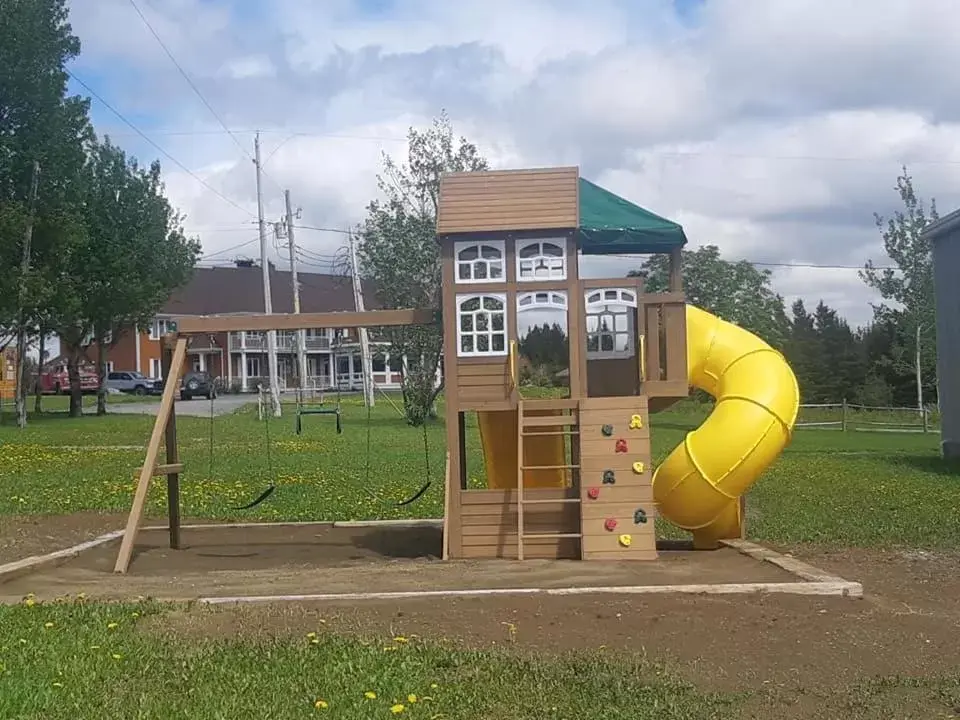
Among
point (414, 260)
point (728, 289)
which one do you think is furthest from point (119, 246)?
point (728, 289)

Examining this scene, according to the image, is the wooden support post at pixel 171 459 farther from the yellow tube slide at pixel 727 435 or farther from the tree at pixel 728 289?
the tree at pixel 728 289

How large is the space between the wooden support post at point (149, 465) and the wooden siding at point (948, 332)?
1681 centimetres

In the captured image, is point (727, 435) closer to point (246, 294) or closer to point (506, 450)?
point (506, 450)

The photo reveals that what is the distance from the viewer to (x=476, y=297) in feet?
36.1

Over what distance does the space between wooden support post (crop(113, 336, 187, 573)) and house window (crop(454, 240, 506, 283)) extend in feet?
9.77

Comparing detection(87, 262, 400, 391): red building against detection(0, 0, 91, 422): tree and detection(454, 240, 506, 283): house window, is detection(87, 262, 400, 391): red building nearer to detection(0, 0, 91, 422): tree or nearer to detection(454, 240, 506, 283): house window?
detection(0, 0, 91, 422): tree

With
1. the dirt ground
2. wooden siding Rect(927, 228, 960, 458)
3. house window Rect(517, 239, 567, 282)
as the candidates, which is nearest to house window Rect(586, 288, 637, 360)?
house window Rect(517, 239, 567, 282)

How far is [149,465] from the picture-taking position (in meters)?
10.8

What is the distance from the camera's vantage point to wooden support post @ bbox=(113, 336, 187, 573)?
1033 cm

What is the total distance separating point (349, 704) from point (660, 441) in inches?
958

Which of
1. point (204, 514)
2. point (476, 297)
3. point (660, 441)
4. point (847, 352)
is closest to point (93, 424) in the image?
point (660, 441)

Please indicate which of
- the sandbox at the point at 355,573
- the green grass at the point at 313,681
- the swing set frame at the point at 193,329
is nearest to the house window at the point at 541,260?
the swing set frame at the point at 193,329

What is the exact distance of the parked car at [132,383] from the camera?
6506 centimetres

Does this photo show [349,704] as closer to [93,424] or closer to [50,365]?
[93,424]
